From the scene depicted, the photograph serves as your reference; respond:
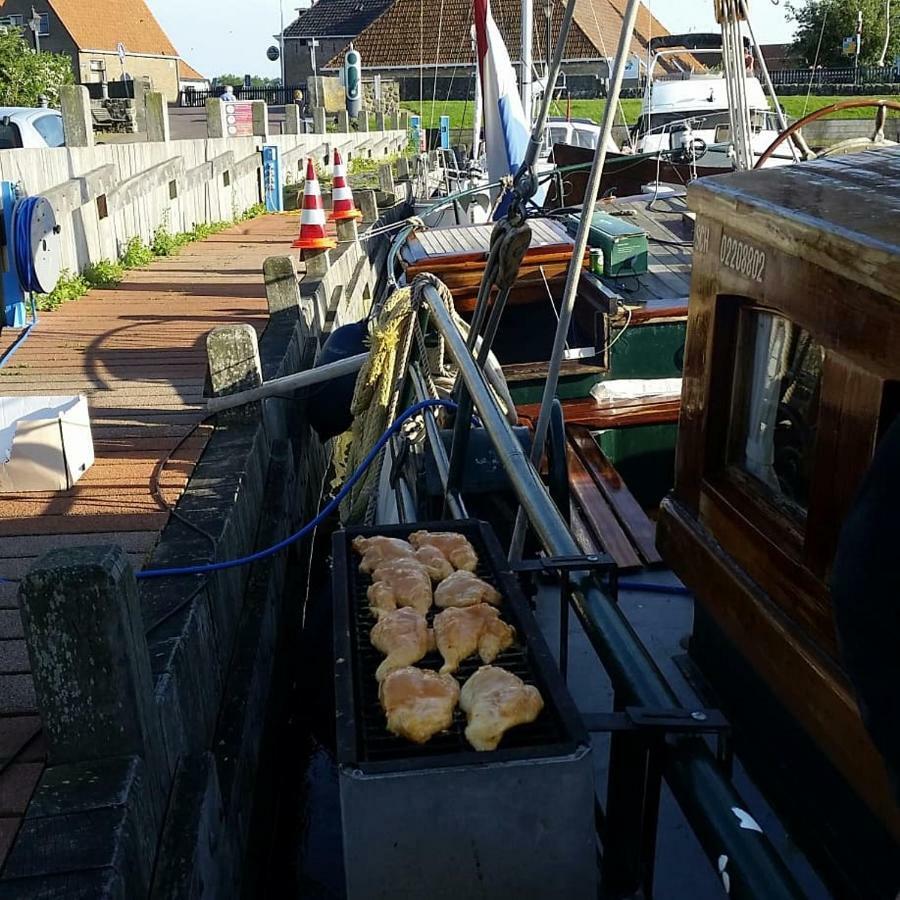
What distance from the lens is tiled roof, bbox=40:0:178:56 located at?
2288 inches

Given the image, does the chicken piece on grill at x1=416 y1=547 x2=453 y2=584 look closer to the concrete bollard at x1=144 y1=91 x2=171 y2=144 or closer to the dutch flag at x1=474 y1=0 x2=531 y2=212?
the dutch flag at x1=474 y1=0 x2=531 y2=212

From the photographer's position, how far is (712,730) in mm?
1682

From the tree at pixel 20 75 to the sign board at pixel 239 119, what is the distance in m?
8.69

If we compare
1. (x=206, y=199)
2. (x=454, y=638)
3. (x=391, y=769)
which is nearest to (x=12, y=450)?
(x=454, y=638)

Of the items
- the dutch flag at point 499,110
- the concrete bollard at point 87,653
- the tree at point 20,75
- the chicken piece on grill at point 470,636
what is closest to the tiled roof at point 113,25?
the tree at point 20,75

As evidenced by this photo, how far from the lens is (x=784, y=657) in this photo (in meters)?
2.20

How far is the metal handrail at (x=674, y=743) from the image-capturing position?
148cm

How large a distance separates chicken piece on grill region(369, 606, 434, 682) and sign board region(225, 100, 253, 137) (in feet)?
54.6

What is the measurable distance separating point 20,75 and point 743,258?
90.0ft

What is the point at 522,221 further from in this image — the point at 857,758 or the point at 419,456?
the point at 857,758

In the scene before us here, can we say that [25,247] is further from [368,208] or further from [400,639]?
[368,208]

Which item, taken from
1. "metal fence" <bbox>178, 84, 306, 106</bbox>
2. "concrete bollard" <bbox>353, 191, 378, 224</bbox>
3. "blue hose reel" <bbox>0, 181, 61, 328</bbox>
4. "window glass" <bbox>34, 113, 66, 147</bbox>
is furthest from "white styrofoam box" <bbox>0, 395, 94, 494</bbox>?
"metal fence" <bbox>178, 84, 306, 106</bbox>

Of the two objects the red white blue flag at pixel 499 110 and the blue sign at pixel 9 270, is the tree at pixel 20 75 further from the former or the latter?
the blue sign at pixel 9 270

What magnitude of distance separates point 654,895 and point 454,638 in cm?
90
